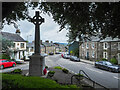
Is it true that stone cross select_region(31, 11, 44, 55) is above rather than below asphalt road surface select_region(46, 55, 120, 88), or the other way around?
above

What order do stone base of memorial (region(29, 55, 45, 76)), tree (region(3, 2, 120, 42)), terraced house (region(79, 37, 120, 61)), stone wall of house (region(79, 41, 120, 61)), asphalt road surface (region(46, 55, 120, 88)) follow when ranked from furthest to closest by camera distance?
stone wall of house (region(79, 41, 120, 61)) → terraced house (region(79, 37, 120, 61)) → asphalt road surface (region(46, 55, 120, 88)) → stone base of memorial (region(29, 55, 45, 76)) → tree (region(3, 2, 120, 42))

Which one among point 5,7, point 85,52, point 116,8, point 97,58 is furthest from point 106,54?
point 5,7

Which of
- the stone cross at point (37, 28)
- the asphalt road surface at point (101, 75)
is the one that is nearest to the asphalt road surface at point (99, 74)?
the asphalt road surface at point (101, 75)

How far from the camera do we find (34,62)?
725 centimetres

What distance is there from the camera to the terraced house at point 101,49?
19.9 metres

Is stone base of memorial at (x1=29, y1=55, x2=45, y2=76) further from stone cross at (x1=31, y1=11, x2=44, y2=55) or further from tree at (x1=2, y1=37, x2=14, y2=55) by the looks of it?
tree at (x1=2, y1=37, x2=14, y2=55)

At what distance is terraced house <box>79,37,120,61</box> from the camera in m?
19.9

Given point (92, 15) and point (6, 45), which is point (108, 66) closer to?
point (92, 15)

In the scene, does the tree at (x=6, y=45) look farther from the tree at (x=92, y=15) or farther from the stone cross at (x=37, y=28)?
the tree at (x=92, y=15)

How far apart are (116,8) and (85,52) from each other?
80.0 ft

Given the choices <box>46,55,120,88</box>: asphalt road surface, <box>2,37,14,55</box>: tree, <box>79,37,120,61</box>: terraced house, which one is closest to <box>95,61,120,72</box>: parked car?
<box>46,55,120,88</box>: asphalt road surface

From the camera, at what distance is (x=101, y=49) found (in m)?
23.1

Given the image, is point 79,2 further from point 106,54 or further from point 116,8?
point 106,54

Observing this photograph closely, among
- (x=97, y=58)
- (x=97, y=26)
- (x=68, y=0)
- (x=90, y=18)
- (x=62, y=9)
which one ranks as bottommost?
(x=97, y=58)
